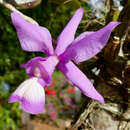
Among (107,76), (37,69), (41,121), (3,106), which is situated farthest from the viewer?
(41,121)

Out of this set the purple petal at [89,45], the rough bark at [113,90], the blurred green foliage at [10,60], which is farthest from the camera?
the blurred green foliage at [10,60]

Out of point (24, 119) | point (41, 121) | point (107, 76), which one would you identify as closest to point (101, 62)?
point (107, 76)

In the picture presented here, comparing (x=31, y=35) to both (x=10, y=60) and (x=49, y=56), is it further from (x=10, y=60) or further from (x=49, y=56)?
(x=10, y=60)

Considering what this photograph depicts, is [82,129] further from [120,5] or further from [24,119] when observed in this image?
[24,119]

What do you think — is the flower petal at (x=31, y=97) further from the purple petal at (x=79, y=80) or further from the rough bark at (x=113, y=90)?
the rough bark at (x=113, y=90)

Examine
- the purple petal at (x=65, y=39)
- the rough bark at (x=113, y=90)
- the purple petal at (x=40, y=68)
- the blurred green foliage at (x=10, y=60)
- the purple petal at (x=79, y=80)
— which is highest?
the purple petal at (x=65, y=39)

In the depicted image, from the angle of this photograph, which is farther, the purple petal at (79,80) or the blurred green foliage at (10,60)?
the blurred green foliage at (10,60)

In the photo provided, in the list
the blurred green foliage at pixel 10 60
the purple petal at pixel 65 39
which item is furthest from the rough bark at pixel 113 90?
the blurred green foliage at pixel 10 60

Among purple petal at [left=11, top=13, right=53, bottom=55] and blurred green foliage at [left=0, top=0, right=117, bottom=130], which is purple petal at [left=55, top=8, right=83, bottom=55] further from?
blurred green foliage at [left=0, top=0, right=117, bottom=130]
